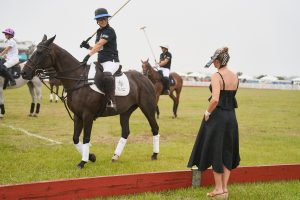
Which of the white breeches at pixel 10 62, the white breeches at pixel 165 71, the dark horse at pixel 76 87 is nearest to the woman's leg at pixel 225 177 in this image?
the dark horse at pixel 76 87

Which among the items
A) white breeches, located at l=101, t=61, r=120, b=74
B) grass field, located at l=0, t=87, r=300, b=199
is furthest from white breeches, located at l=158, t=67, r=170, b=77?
white breeches, located at l=101, t=61, r=120, b=74

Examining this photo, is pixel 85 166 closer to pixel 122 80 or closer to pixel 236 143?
pixel 122 80

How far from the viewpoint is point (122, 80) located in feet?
30.6

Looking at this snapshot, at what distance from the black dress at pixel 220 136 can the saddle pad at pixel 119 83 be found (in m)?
3.01

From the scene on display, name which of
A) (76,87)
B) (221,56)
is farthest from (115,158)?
(221,56)

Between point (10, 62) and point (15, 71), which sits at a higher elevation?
point (10, 62)

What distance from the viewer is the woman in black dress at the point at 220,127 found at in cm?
641

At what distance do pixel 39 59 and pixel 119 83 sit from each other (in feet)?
5.98

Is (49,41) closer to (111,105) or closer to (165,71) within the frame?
(111,105)

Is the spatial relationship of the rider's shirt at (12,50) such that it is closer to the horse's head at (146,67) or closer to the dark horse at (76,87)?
Result: the horse's head at (146,67)

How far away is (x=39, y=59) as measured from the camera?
849 cm

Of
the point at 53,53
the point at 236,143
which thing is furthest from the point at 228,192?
the point at 53,53

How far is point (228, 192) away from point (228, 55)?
2.31m

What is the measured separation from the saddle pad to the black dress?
3010mm
